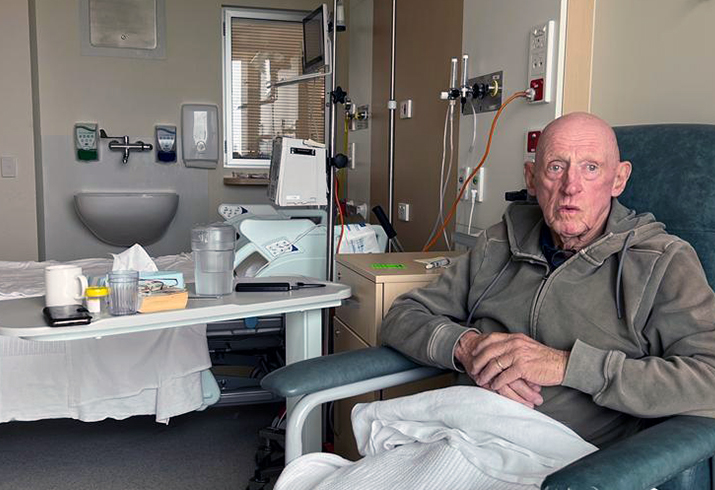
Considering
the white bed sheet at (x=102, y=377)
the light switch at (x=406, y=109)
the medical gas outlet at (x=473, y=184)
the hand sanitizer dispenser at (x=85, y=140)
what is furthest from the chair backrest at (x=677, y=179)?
the hand sanitizer dispenser at (x=85, y=140)

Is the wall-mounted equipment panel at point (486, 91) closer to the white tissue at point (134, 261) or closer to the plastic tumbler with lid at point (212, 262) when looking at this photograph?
the plastic tumbler with lid at point (212, 262)

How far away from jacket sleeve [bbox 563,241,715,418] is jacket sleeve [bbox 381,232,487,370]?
274mm

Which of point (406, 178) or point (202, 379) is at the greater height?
point (406, 178)

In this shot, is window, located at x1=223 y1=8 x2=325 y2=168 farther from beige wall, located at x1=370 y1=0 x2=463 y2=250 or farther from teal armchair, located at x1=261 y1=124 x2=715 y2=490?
teal armchair, located at x1=261 y1=124 x2=715 y2=490

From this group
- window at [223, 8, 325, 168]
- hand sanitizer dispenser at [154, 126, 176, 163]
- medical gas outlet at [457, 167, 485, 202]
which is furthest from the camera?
window at [223, 8, 325, 168]

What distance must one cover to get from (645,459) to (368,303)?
998 millimetres

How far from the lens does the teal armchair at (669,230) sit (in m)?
1.06

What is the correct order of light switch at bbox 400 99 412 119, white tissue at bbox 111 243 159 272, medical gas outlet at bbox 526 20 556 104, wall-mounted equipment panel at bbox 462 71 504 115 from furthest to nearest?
light switch at bbox 400 99 412 119 → wall-mounted equipment panel at bbox 462 71 504 115 → medical gas outlet at bbox 526 20 556 104 → white tissue at bbox 111 243 159 272

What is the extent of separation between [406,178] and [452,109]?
0.67 metres

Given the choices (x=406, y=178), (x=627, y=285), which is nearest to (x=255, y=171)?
(x=406, y=178)

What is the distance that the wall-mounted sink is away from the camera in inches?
160

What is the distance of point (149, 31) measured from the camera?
416 centimetres

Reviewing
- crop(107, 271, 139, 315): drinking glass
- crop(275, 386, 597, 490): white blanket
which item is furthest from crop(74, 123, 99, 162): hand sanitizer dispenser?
crop(275, 386, 597, 490): white blanket

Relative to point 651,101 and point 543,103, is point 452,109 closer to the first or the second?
point 543,103
